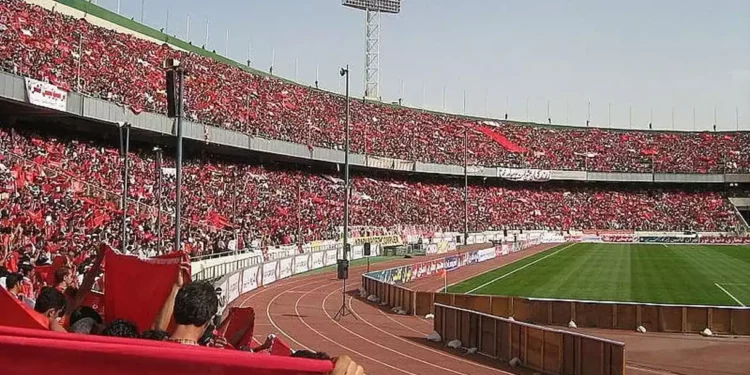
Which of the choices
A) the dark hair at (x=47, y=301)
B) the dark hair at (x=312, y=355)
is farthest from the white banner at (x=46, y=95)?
the dark hair at (x=312, y=355)

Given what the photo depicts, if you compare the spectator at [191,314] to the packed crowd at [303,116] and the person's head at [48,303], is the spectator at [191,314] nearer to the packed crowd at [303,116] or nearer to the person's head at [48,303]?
the person's head at [48,303]

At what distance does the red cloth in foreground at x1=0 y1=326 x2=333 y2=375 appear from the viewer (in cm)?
272

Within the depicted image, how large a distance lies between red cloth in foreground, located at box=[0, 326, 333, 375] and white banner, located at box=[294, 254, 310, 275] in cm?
3792

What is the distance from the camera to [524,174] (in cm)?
8662

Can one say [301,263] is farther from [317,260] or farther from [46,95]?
[46,95]

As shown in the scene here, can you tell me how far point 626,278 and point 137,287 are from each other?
3730 centimetres

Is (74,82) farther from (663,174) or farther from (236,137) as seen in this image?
(663,174)

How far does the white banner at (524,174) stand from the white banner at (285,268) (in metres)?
49.1

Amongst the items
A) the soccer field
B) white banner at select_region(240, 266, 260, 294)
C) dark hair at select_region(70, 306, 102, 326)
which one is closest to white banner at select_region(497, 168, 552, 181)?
the soccer field

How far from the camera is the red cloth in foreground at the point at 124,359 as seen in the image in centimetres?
272

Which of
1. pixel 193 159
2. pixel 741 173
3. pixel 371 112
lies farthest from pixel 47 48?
pixel 741 173

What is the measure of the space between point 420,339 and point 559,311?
504 centimetres

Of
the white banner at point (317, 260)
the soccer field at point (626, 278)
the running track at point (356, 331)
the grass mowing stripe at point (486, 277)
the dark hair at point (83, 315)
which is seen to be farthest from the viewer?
the white banner at point (317, 260)

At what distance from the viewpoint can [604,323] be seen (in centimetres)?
2380
